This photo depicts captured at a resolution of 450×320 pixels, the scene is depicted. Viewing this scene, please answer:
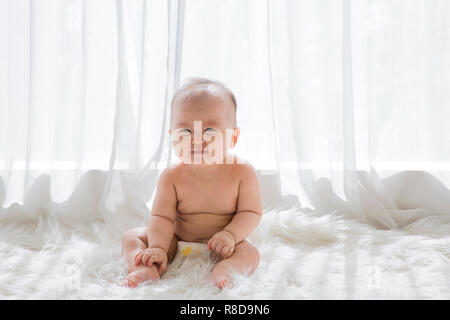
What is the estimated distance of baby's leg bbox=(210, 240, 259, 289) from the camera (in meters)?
0.89

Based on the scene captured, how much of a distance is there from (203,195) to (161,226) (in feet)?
0.45

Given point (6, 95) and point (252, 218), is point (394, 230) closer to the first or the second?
point (252, 218)

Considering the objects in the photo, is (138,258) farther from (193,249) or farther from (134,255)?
(193,249)

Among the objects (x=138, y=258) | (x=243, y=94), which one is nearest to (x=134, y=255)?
(x=138, y=258)

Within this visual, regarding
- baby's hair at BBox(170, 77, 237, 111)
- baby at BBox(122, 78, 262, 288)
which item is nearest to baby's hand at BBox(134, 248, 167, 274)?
baby at BBox(122, 78, 262, 288)

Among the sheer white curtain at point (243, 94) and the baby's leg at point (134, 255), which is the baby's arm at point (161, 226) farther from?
the sheer white curtain at point (243, 94)

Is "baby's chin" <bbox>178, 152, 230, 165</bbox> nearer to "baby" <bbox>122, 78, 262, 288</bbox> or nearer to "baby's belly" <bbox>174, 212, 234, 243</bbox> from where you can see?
"baby" <bbox>122, 78, 262, 288</bbox>

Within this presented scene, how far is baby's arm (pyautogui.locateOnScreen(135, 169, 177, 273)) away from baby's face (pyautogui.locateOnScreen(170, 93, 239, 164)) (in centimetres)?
11

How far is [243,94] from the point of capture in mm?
1450

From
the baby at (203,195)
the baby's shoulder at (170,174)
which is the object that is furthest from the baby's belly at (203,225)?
the baby's shoulder at (170,174)

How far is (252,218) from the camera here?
1099 millimetres

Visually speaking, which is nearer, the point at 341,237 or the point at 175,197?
the point at 175,197

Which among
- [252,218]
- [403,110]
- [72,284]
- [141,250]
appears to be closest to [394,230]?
[403,110]
